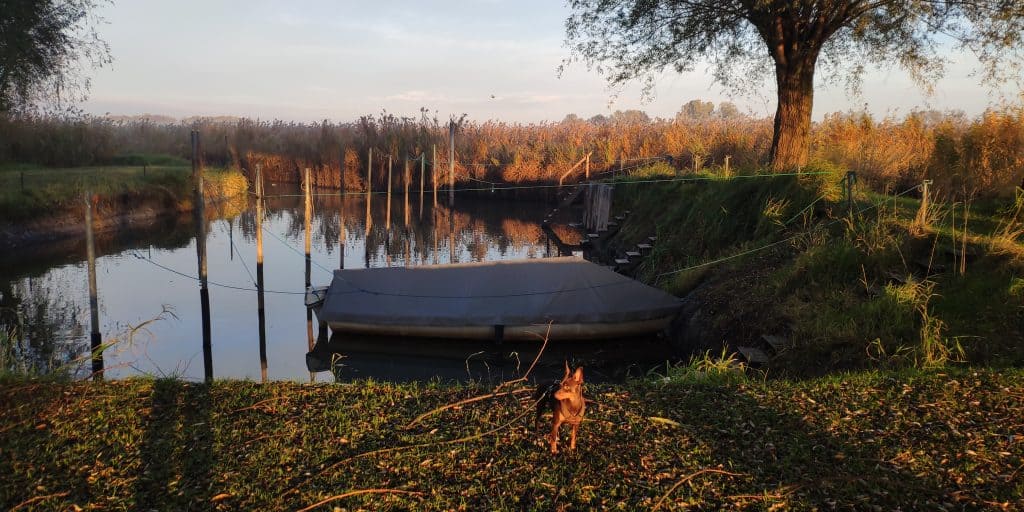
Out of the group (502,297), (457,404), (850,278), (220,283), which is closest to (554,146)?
(220,283)

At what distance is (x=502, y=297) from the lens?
11406 millimetres

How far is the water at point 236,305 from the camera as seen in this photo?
10.7 metres

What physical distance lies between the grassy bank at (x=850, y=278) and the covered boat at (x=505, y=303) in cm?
108

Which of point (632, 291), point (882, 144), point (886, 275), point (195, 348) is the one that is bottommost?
point (195, 348)

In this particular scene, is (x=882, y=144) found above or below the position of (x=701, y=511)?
above

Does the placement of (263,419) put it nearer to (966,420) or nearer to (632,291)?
(966,420)

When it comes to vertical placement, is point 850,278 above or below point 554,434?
above

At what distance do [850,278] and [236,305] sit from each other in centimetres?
1199

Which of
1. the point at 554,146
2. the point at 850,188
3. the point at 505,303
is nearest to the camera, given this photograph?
the point at 850,188

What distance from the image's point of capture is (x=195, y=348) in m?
11.7

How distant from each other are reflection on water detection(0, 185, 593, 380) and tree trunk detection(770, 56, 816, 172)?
22.3 ft

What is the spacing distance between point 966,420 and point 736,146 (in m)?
18.4

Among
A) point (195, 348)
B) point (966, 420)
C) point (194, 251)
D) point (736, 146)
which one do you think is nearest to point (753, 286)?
point (966, 420)

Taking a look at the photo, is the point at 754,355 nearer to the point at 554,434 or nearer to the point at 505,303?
the point at 505,303
